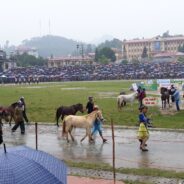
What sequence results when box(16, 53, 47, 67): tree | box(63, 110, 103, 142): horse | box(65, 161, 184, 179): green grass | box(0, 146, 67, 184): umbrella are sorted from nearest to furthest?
box(0, 146, 67, 184): umbrella → box(65, 161, 184, 179): green grass → box(63, 110, 103, 142): horse → box(16, 53, 47, 67): tree

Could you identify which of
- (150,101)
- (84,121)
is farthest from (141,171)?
(150,101)

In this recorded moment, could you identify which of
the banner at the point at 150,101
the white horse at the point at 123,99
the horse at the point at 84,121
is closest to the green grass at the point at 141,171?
the horse at the point at 84,121

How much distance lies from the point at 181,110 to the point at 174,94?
Result: 1078mm

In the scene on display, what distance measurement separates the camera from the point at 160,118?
2544 centimetres

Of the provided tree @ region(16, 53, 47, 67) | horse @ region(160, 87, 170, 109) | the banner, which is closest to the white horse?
the banner

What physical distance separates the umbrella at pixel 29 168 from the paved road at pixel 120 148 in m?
7.16

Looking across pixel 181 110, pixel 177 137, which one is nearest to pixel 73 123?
pixel 177 137

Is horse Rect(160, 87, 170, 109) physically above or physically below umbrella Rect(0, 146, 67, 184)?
below

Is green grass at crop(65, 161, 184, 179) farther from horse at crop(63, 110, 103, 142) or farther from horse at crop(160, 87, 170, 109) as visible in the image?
horse at crop(160, 87, 170, 109)

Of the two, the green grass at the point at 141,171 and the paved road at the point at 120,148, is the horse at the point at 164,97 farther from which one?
the green grass at the point at 141,171

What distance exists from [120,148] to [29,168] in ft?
35.5

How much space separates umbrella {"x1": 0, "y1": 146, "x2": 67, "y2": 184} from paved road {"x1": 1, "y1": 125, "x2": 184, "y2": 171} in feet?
23.5

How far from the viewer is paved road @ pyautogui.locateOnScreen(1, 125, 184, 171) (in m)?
15.0

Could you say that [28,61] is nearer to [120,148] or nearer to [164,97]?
[164,97]
